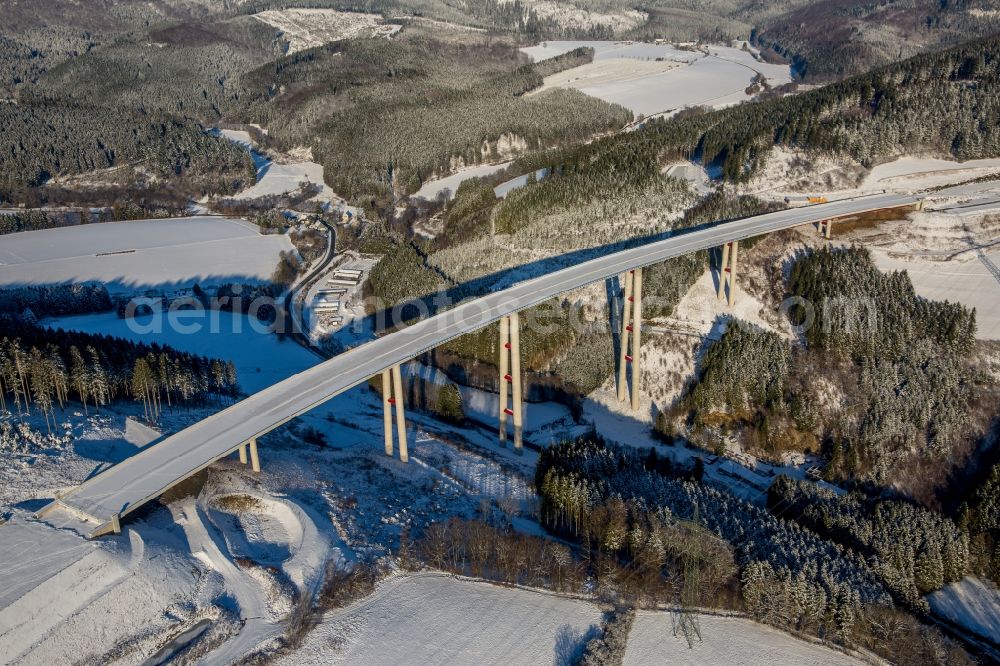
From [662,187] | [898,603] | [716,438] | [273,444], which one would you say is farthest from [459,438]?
[662,187]

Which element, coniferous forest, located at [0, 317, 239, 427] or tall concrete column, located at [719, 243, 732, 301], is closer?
coniferous forest, located at [0, 317, 239, 427]

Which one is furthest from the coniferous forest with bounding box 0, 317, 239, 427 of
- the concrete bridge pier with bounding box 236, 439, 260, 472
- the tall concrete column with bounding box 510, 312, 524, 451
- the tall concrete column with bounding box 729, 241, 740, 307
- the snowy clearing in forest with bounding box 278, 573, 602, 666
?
the tall concrete column with bounding box 729, 241, 740, 307

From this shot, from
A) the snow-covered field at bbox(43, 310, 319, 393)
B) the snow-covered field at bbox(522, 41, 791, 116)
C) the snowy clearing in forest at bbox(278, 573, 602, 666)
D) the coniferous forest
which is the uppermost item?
the snow-covered field at bbox(522, 41, 791, 116)

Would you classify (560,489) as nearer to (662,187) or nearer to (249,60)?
(662,187)

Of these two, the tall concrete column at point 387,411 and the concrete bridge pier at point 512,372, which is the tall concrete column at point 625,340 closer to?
the concrete bridge pier at point 512,372

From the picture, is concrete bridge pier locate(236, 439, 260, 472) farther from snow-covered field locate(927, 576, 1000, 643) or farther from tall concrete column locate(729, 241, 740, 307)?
tall concrete column locate(729, 241, 740, 307)

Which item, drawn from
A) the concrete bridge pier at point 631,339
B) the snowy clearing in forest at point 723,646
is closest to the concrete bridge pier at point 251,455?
the snowy clearing in forest at point 723,646

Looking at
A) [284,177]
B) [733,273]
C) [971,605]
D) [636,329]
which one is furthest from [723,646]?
[284,177]
